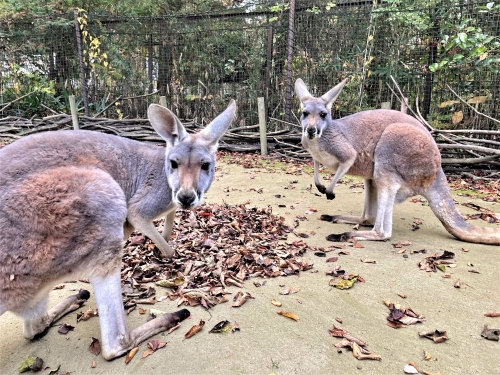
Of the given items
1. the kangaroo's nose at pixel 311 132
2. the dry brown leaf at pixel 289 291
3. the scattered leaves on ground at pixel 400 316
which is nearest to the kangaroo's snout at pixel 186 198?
the dry brown leaf at pixel 289 291

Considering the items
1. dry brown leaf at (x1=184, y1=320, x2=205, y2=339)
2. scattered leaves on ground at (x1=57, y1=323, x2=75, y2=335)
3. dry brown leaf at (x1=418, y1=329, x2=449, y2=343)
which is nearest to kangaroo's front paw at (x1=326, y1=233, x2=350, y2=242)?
dry brown leaf at (x1=418, y1=329, x2=449, y2=343)

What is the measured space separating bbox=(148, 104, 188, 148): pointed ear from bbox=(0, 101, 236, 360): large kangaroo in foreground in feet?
0.24

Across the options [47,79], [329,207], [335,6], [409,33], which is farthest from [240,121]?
[47,79]

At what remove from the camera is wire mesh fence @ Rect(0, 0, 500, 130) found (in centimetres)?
617

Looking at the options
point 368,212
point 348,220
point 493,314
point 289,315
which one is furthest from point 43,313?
point 368,212

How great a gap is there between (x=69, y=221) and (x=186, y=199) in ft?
1.97

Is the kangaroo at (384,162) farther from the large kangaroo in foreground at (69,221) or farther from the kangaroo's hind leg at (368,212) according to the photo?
the large kangaroo in foreground at (69,221)

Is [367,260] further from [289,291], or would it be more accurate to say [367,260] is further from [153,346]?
[153,346]

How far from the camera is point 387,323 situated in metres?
2.08

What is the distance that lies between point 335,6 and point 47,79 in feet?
24.5

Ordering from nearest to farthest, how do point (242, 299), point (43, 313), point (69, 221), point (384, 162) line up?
point (69, 221) → point (43, 313) → point (242, 299) → point (384, 162)

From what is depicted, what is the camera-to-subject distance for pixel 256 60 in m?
8.02

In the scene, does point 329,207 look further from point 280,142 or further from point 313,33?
point 313,33

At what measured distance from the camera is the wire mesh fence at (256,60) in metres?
6.17
